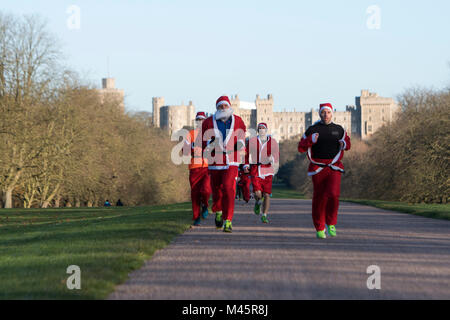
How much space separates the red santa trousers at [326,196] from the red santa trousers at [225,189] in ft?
4.91

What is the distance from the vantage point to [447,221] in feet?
55.5

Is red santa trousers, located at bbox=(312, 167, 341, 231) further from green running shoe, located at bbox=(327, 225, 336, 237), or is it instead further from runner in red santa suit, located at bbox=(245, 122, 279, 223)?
runner in red santa suit, located at bbox=(245, 122, 279, 223)

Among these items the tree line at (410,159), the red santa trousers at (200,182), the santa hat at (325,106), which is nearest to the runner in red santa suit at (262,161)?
the red santa trousers at (200,182)

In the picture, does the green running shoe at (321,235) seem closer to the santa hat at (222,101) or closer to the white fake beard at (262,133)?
the santa hat at (222,101)

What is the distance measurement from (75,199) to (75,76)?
1047cm

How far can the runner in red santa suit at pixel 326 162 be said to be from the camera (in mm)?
12391

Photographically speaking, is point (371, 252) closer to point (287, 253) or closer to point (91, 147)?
point (287, 253)

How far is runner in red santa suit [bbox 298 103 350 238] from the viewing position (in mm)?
12391

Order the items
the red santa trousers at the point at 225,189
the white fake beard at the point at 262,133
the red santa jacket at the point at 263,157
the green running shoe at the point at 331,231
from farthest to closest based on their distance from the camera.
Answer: the white fake beard at the point at 262,133
the red santa jacket at the point at 263,157
the red santa trousers at the point at 225,189
the green running shoe at the point at 331,231

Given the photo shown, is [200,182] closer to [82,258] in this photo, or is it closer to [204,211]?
[204,211]

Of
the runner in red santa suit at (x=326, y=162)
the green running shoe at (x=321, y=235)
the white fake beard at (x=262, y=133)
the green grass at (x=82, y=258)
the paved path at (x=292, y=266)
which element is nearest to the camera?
the paved path at (x=292, y=266)

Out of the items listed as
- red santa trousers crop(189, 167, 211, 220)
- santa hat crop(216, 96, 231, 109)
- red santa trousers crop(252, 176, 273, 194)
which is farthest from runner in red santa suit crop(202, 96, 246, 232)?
red santa trousers crop(252, 176, 273, 194)

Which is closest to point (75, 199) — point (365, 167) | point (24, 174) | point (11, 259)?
point (24, 174)

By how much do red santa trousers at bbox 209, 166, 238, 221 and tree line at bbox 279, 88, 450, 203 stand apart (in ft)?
73.2
